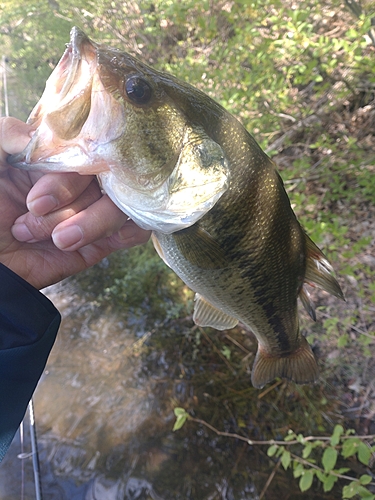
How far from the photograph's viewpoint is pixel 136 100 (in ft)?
3.45

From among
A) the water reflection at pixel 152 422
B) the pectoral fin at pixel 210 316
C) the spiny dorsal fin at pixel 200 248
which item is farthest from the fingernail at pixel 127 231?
the water reflection at pixel 152 422

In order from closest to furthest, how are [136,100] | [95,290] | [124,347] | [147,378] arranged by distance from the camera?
1. [136,100]
2. [147,378]
3. [124,347]
4. [95,290]

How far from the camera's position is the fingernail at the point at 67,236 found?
3.55 ft

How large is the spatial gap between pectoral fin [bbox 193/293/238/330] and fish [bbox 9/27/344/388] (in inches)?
8.0

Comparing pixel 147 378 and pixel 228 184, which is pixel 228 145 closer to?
pixel 228 184

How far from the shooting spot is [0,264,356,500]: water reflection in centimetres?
280

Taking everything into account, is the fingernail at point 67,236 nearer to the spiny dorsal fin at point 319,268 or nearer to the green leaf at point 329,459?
the spiny dorsal fin at point 319,268

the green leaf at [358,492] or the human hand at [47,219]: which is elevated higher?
the human hand at [47,219]

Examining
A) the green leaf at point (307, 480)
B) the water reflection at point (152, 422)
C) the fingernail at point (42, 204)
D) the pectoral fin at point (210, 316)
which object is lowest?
the water reflection at point (152, 422)

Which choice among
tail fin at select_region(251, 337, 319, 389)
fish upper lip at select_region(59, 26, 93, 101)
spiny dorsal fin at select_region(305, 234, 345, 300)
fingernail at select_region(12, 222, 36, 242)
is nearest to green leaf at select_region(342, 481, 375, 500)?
tail fin at select_region(251, 337, 319, 389)

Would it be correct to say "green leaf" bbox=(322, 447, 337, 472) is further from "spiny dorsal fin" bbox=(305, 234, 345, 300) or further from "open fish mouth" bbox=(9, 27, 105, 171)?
"open fish mouth" bbox=(9, 27, 105, 171)

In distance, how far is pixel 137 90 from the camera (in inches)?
41.0

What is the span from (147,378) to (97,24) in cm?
476

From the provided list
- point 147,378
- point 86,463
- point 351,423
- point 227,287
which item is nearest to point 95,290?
point 147,378
